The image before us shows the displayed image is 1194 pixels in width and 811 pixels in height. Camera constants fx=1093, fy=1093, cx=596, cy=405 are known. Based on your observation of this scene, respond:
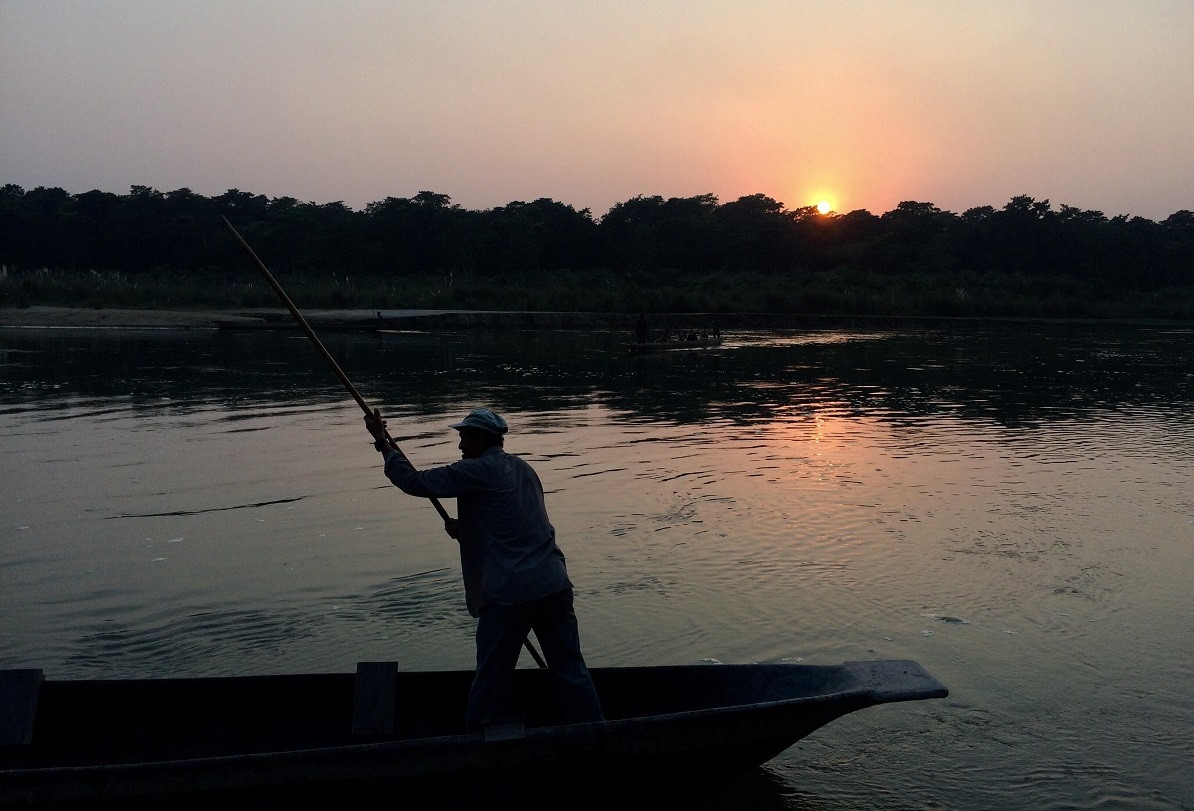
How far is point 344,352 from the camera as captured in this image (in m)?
35.1

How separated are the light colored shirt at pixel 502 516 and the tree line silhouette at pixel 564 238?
74.9 m

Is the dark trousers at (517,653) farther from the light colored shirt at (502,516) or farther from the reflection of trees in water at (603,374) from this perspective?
the reflection of trees in water at (603,374)

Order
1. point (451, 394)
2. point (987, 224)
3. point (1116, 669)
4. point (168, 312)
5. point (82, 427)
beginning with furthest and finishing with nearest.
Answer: point (987, 224), point (168, 312), point (451, 394), point (82, 427), point (1116, 669)

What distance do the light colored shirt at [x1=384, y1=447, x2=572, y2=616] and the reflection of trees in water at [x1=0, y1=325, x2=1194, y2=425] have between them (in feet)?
47.5

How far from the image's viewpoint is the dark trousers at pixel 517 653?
535 centimetres

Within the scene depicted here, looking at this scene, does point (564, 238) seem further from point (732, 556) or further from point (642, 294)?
point (732, 556)

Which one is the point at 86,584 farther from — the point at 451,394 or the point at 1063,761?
the point at 451,394

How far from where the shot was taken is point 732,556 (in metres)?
10.2

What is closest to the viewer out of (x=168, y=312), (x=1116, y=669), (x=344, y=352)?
(x=1116, y=669)

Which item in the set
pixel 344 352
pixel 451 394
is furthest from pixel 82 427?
pixel 344 352

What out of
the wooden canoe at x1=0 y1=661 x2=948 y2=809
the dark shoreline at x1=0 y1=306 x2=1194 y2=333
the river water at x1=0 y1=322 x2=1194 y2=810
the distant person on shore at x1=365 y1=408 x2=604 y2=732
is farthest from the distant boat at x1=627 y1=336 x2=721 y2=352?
the distant person on shore at x1=365 y1=408 x2=604 y2=732

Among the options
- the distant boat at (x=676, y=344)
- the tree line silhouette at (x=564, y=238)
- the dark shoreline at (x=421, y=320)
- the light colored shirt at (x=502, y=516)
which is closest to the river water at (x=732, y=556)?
the light colored shirt at (x=502, y=516)

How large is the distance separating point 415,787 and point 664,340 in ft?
105

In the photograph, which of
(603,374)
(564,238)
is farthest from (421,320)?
(564,238)
